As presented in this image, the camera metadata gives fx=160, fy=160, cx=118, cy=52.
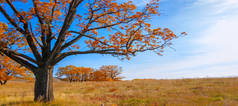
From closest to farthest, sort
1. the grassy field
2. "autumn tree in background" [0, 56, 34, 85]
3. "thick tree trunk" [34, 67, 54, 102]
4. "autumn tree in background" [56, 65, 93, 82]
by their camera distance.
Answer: the grassy field, "thick tree trunk" [34, 67, 54, 102], "autumn tree in background" [0, 56, 34, 85], "autumn tree in background" [56, 65, 93, 82]

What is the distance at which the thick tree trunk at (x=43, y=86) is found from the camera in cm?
899

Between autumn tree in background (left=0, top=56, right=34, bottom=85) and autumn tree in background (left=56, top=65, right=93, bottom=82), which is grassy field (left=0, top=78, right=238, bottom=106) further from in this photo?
autumn tree in background (left=56, top=65, right=93, bottom=82)

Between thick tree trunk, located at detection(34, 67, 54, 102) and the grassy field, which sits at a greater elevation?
thick tree trunk, located at detection(34, 67, 54, 102)

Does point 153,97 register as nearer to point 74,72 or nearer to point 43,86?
point 43,86

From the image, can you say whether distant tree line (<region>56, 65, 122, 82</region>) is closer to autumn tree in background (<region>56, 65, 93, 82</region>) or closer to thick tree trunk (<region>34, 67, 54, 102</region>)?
autumn tree in background (<region>56, 65, 93, 82</region>)

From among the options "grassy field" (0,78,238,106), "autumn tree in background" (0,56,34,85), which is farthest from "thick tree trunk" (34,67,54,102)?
"autumn tree in background" (0,56,34,85)

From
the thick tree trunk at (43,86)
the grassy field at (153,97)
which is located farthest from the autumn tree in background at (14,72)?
the thick tree trunk at (43,86)

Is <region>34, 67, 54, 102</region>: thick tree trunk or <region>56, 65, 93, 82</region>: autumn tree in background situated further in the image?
<region>56, 65, 93, 82</region>: autumn tree in background

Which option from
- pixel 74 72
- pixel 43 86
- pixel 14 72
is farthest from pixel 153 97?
pixel 74 72

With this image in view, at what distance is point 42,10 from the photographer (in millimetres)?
9617

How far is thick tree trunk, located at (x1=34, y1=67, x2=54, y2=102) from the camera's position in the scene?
29.5 feet

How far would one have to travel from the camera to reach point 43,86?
29.8ft

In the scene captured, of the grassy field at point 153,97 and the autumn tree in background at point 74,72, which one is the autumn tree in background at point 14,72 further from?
the autumn tree in background at point 74,72

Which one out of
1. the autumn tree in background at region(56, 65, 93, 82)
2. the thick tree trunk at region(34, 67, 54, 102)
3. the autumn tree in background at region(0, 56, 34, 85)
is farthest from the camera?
the autumn tree in background at region(56, 65, 93, 82)
